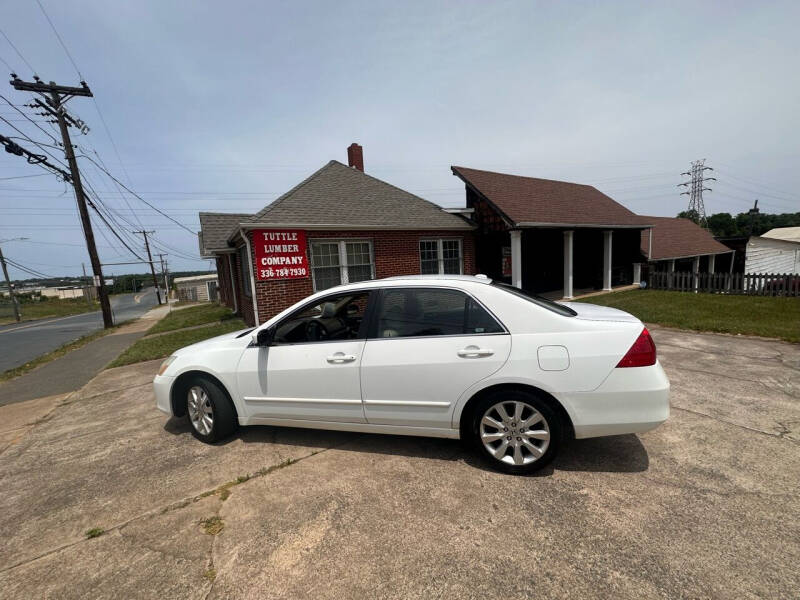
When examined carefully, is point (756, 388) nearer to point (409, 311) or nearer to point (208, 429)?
point (409, 311)

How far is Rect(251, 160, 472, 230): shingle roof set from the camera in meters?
9.53

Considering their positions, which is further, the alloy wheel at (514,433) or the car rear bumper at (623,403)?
the alloy wheel at (514,433)

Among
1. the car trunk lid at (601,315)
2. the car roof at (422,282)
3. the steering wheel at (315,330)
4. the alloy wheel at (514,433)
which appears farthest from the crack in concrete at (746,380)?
the steering wheel at (315,330)

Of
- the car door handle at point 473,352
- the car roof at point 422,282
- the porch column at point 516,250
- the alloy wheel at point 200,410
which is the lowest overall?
the alloy wheel at point 200,410

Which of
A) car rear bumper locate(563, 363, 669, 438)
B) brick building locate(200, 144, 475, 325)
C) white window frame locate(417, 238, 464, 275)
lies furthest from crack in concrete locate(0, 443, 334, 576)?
white window frame locate(417, 238, 464, 275)

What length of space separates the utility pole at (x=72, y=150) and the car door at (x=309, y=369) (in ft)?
54.9

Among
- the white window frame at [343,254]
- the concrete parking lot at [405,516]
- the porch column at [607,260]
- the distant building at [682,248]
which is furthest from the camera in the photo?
the distant building at [682,248]

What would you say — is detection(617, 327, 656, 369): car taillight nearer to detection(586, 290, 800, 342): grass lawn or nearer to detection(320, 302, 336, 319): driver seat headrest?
detection(320, 302, 336, 319): driver seat headrest

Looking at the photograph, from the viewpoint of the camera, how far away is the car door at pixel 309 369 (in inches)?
121

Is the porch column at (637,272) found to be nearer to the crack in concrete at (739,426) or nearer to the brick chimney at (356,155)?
the brick chimney at (356,155)

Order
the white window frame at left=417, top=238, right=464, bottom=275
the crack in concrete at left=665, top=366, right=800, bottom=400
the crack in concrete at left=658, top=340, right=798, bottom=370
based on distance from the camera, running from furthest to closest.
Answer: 1. the white window frame at left=417, top=238, right=464, bottom=275
2. the crack in concrete at left=658, top=340, right=798, bottom=370
3. the crack in concrete at left=665, top=366, right=800, bottom=400

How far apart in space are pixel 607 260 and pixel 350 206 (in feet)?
38.0

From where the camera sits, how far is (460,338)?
9.23 ft

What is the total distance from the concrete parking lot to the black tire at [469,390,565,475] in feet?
0.40
